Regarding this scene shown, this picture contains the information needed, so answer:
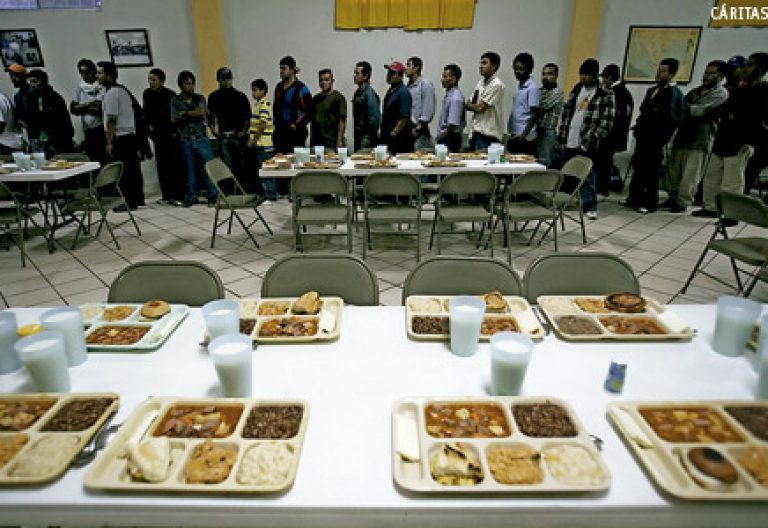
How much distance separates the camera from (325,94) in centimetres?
588

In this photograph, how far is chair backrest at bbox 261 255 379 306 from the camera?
6.26ft

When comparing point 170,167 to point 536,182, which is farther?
point 170,167

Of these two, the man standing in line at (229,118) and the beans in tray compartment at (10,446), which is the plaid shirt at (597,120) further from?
the beans in tray compartment at (10,446)

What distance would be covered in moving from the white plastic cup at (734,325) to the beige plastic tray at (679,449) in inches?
11.7

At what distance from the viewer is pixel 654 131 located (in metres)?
5.57

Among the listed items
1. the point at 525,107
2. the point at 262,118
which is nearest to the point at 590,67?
the point at 525,107

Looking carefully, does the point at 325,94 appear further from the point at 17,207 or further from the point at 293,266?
the point at 293,266

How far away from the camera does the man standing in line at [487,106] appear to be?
537cm

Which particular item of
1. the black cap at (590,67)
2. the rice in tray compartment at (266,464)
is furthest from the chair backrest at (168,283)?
the black cap at (590,67)

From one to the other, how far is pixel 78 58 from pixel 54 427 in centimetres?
759

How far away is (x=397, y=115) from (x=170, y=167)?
10.8 feet

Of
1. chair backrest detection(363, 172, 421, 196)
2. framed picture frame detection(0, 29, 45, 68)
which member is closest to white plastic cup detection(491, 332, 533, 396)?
chair backrest detection(363, 172, 421, 196)

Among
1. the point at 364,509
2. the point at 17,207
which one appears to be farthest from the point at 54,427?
the point at 17,207

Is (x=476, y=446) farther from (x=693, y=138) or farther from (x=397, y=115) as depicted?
(x=693, y=138)
